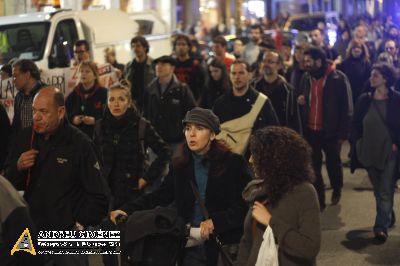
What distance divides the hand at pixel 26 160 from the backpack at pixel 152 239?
692 mm

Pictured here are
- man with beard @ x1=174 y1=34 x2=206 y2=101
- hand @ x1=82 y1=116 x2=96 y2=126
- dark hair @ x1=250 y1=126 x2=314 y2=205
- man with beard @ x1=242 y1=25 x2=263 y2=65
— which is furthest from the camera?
man with beard @ x1=242 y1=25 x2=263 y2=65

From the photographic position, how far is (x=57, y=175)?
201 inches

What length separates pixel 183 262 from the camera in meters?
5.14

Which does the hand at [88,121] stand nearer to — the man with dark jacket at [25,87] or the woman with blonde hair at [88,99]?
the woman with blonde hair at [88,99]

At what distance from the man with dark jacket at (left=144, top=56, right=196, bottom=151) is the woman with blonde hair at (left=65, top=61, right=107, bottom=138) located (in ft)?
2.47

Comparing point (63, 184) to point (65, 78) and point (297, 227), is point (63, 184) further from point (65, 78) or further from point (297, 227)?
point (65, 78)

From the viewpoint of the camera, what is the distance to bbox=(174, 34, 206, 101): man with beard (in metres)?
11.7

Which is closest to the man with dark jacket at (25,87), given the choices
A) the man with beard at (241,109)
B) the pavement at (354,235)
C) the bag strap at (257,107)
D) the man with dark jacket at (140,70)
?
the pavement at (354,235)

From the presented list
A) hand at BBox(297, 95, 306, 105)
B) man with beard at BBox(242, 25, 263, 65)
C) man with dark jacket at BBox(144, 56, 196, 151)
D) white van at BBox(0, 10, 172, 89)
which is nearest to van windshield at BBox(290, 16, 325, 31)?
man with beard at BBox(242, 25, 263, 65)

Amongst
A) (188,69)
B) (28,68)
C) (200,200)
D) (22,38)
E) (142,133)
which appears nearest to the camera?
(200,200)

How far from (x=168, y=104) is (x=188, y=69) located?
234 cm

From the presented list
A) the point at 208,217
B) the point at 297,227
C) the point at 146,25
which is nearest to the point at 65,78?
the point at 208,217

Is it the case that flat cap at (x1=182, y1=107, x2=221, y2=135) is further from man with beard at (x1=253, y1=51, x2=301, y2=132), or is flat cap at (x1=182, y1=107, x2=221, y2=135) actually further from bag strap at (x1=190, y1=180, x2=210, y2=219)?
man with beard at (x1=253, y1=51, x2=301, y2=132)

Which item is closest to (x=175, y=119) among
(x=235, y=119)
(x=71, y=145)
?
(x=235, y=119)
